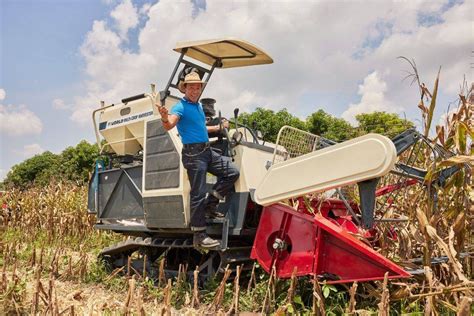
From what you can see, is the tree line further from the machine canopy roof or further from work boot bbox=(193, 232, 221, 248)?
work boot bbox=(193, 232, 221, 248)

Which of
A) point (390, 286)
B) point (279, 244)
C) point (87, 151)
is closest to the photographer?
point (390, 286)

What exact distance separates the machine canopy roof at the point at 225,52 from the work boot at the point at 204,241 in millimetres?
2025

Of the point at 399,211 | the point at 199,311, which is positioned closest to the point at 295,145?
the point at 399,211

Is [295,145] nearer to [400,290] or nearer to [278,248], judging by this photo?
[278,248]

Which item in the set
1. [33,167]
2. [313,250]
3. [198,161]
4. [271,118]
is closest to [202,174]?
[198,161]

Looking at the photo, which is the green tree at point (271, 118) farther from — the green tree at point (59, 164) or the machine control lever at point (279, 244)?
the machine control lever at point (279, 244)

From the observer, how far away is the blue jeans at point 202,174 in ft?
14.6

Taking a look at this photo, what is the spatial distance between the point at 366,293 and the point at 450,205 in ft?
3.32

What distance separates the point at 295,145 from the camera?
4.48 metres

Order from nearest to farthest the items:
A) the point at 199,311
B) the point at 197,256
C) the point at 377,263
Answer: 1. the point at 377,263
2. the point at 199,311
3. the point at 197,256

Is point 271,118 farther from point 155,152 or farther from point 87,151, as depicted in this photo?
point 155,152

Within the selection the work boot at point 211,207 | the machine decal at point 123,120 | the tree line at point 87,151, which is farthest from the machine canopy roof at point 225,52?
the tree line at point 87,151

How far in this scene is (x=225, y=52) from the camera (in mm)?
5535

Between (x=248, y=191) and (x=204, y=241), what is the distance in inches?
25.3
